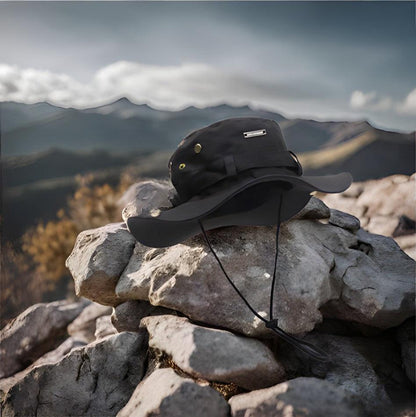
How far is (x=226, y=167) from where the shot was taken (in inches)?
79.9

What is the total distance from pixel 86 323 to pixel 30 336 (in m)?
0.74

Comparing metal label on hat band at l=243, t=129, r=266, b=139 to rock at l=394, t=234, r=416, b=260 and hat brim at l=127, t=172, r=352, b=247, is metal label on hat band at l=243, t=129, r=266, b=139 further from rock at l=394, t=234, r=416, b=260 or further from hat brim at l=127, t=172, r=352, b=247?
rock at l=394, t=234, r=416, b=260

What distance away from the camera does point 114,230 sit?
2.99 m

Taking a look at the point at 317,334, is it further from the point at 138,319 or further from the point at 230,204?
the point at 138,319

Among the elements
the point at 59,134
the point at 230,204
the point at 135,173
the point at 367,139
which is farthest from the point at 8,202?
the point at 230,204

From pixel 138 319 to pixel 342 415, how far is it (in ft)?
5.70

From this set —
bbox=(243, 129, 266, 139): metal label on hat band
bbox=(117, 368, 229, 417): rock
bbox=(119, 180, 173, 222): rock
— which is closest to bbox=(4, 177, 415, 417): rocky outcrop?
bbox=(117, 368, 229, 417): rock

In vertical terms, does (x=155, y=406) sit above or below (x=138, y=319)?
above

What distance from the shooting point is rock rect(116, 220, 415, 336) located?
2162mm

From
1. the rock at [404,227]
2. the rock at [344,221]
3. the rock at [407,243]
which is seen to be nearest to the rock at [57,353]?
the rock at [344,221]

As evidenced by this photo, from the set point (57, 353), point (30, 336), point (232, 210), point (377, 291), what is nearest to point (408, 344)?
point (377, 291)

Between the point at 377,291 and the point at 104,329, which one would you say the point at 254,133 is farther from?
the point at 104,329

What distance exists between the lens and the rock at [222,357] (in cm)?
179

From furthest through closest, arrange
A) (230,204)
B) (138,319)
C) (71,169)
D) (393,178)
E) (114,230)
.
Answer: (71,169)
(393,178)
(114,230)
(138,319)
(230,204)
